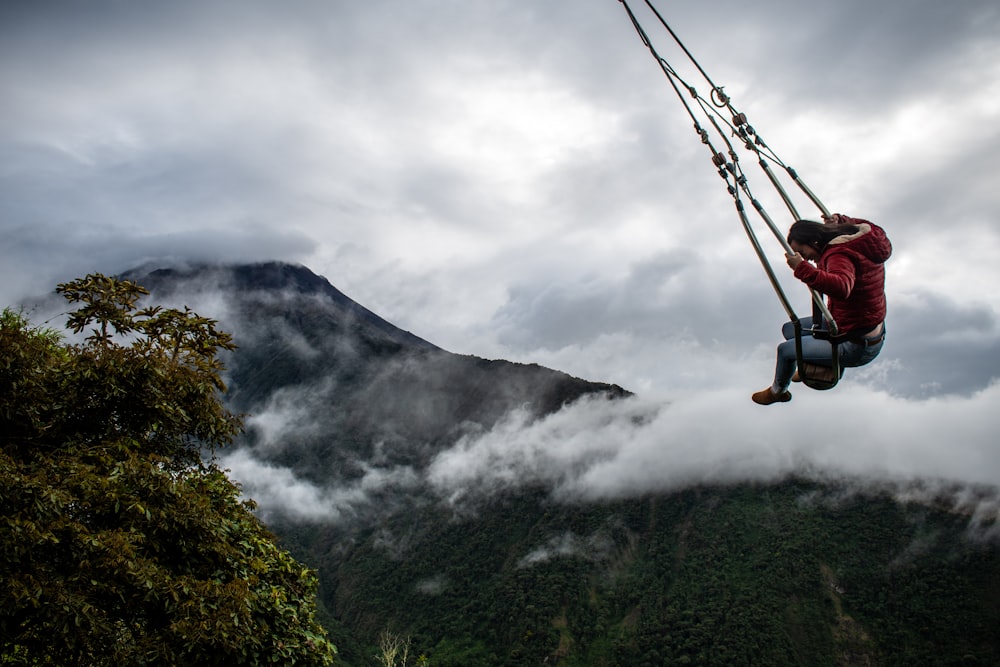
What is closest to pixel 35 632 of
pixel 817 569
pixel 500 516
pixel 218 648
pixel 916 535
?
pixel 218 648

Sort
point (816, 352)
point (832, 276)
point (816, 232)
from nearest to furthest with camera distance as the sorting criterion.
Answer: point (832, 276), point (816, 232), point (816, 352)

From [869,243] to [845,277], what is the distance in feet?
1.30

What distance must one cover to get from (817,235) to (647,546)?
174m

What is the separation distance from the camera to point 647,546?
543ft

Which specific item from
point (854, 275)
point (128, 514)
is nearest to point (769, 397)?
point (854, 275)

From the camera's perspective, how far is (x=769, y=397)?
5355 millimetres

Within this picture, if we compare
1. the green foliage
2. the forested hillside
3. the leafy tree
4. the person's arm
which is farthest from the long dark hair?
the green foliage

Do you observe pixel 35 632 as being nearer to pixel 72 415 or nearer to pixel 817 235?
pixel 72 415

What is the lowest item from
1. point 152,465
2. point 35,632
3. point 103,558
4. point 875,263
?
point 35,632

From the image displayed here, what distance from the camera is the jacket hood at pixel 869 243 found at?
14.7 ft

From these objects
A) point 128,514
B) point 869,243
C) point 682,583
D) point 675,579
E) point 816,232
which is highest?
point 675,579

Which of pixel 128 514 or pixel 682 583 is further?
pixel 682 583

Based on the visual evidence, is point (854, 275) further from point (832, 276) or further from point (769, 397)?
point (769, 397)

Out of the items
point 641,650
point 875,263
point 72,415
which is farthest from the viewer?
point 641,650
